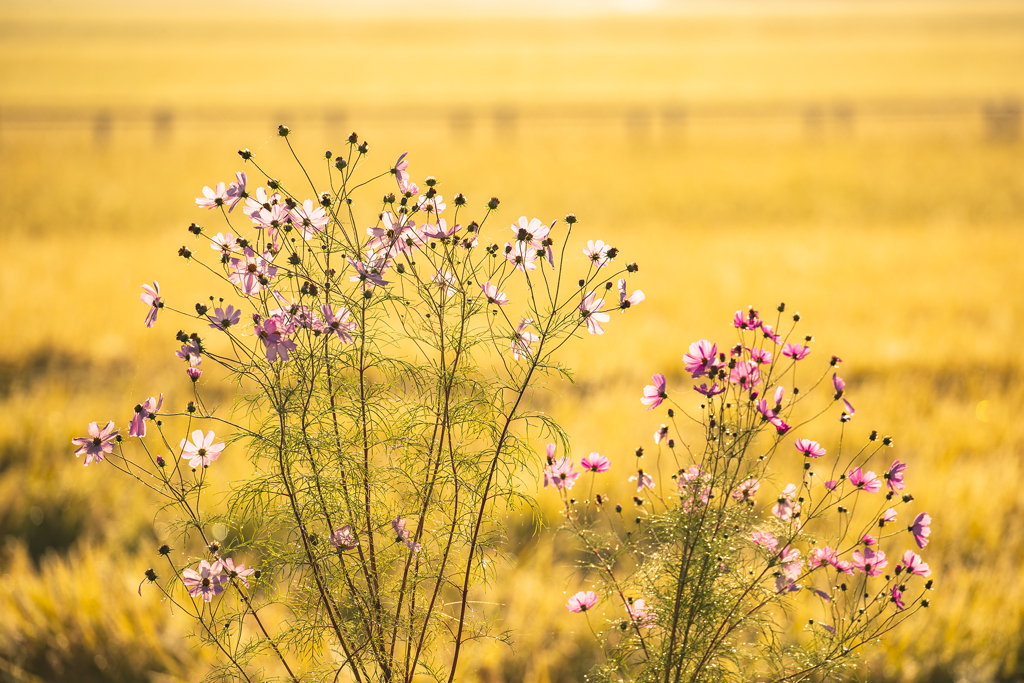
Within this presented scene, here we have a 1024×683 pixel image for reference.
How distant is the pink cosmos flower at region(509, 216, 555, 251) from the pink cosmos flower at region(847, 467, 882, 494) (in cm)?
72

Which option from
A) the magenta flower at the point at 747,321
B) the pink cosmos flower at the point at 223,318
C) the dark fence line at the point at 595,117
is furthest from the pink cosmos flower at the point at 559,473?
the dark fence line at the point at 595,117

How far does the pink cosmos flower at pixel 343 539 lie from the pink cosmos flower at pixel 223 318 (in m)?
0.50

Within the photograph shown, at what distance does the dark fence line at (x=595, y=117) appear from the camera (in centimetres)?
2631

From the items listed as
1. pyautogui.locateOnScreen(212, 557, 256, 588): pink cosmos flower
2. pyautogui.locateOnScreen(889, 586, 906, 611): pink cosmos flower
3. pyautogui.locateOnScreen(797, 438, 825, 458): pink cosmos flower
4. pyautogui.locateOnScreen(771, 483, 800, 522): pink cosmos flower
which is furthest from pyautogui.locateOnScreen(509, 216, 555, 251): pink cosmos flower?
pyautogui.locateOnScreen(889, 586, 906, 611): pink cosmos flower

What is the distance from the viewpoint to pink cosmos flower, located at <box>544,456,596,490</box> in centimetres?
155

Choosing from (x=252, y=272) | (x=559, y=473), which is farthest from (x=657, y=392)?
(x=252, y=272)

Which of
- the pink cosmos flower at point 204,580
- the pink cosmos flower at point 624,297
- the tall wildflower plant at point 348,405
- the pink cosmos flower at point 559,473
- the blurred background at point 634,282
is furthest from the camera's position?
the blurred background at point 634,282

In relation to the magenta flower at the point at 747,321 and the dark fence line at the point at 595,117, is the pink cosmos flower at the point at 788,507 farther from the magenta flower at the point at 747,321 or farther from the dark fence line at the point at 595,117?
the dark fence line at the point at 595,117

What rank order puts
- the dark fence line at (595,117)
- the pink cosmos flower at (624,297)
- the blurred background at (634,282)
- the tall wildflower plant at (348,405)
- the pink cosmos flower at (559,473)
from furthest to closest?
the dark fence line at (595,117) < the blurred background at (634,282) < the pink cosmos flower at (559,473) < the tall wildflower plant at (348,405) < the pink cosmos flower at (624,297)

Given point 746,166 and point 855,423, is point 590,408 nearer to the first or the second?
point 855,423

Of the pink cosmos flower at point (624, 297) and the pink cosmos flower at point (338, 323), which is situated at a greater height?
the pink cosmos flower at point (338, 323)

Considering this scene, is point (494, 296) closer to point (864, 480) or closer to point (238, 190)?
point (238, 190)

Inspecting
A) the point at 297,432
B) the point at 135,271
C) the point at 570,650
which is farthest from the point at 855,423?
the point at 135,271

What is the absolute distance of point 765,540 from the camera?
1.59 m
